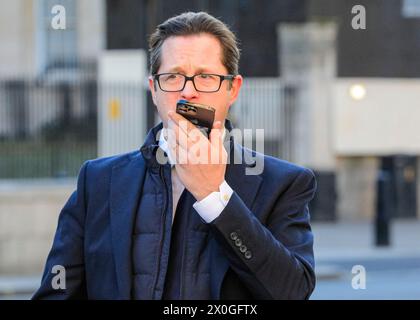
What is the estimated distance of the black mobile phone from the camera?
2072 mm

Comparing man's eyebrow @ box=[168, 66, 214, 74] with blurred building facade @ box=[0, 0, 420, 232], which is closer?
man's eyebrow @ box=[168, 66, 214, 74]

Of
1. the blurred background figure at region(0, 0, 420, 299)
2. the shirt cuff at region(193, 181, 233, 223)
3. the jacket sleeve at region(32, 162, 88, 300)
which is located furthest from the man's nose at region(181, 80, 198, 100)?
the blurred background figure at region(0, 0, 420, 299)

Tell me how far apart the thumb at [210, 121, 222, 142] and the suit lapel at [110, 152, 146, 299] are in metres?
0.34

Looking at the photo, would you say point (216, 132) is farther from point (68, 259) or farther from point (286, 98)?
point (286, 98)

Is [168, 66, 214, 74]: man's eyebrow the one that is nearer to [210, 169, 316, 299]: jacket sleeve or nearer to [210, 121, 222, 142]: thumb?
[210, 121, 222, 142]: thumb

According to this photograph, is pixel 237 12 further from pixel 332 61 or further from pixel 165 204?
pixel 165 204

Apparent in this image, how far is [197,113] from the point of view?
209cm

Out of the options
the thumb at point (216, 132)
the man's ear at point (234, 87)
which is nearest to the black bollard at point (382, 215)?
the man's ear at point (234, 87)

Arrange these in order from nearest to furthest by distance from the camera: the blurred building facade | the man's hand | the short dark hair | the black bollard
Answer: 1. the man's hand
2. the short dark hair
3. the black bollard
4. the blurred building facade

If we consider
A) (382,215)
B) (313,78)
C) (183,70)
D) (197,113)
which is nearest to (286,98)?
(313,78)

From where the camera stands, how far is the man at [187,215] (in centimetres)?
207

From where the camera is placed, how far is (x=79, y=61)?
741 inches

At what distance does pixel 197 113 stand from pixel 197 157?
144mm

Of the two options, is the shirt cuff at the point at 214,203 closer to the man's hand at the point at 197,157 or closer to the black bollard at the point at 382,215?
the man's hand at the point at 197,157
